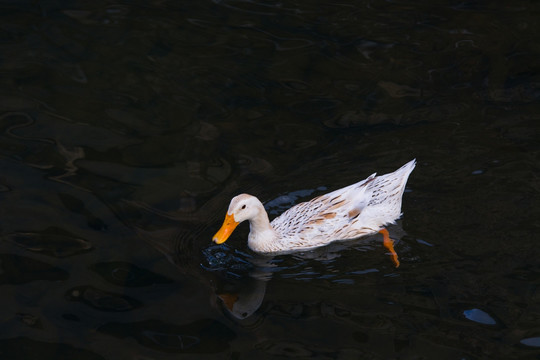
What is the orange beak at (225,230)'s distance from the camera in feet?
23.9

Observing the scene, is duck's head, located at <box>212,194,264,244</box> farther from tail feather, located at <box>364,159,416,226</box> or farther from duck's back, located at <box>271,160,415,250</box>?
tail feather, located at <box>364,159,416,226</box>

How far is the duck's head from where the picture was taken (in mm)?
7289

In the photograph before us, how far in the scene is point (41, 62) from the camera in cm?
1092

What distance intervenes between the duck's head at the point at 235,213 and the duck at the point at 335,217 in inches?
0.6

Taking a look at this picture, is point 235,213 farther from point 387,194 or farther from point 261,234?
point 387,194

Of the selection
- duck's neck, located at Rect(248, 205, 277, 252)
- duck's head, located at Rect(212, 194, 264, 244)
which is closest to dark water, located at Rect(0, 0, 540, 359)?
duck's neck, located at Rect(248, 205, 277, 252)

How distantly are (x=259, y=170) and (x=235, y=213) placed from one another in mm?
1595

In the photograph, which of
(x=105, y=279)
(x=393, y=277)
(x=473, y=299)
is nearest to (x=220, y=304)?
(x=105, y=279)

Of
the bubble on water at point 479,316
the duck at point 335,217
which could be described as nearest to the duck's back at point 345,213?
the duck at point 335,217

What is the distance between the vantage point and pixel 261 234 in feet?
25.0

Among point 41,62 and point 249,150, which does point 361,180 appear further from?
point 41,62

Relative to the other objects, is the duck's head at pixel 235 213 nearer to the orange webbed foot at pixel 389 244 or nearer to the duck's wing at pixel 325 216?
the duck's wing at pixel 325 216

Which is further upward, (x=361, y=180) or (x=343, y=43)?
(x=343, y=43)

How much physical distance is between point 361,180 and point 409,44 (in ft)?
12.4
